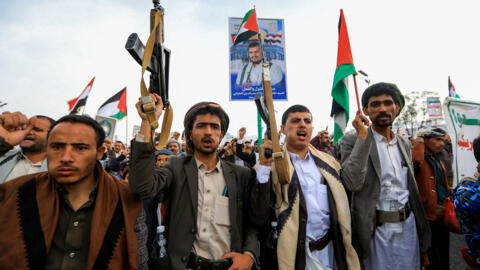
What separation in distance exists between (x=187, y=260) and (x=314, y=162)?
140cm

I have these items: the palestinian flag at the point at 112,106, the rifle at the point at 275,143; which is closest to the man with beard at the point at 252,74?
the palestinian flag at the point at 112,106

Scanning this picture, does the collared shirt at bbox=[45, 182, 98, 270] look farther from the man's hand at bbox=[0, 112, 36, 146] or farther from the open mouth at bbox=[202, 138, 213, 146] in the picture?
the open mouth at bbox=[202, 138, 213, 146]

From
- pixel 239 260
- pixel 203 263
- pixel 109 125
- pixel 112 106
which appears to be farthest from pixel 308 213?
pixel 112 106

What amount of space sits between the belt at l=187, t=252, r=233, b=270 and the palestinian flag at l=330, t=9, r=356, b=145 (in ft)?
6.64

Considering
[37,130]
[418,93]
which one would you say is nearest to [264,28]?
[37,130]

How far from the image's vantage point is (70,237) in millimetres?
1443

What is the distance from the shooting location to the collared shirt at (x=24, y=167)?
Answer: 7.46ft

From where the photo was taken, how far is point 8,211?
53.6 inches

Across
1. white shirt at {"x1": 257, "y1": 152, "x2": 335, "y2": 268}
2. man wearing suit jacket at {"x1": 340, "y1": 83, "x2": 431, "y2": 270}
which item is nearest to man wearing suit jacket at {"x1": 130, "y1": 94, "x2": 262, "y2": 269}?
white shirt at {"x1": 257, "y1": 152, "x2": 335, "y2": 268}

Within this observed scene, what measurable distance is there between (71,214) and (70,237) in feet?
0.43

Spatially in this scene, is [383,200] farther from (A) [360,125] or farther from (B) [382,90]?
(B) [382,90]

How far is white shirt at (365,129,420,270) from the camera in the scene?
7.80ft

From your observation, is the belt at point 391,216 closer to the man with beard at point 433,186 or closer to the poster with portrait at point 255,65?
the man with beard at point 433,186

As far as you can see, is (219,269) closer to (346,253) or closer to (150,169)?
(150,169)
